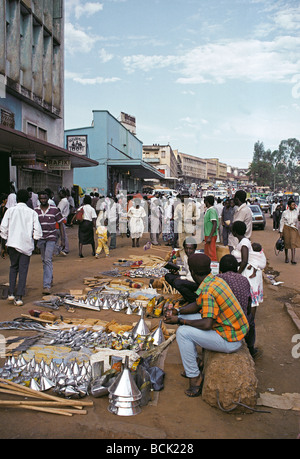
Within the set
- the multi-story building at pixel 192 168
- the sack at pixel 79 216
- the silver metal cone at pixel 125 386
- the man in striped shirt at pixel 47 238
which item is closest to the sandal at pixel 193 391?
the silver metal cone at pixel 125 386

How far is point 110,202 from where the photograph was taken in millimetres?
14391

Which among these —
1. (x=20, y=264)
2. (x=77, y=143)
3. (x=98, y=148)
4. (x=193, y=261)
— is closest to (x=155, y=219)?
(x=20, y=264)

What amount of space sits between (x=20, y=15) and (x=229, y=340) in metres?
16.9

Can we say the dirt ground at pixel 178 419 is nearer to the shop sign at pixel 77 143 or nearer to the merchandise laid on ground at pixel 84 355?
the merchandise laid on ground at pixel 84 355

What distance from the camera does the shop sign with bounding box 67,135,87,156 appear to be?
2748 cm

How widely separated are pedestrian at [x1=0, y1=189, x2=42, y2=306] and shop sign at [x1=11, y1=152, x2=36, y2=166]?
7.77 m

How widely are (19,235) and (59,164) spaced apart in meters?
11.4

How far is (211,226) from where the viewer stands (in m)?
9.78

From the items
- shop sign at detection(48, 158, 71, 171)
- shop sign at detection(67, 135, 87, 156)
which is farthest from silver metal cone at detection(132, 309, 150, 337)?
shop sign at detection(67, 135, 87, 156)

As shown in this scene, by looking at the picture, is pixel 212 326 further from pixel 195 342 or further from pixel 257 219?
pixel 257 219

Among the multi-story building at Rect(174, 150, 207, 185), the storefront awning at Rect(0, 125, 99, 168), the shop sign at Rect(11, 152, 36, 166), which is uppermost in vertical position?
the multi-story building at Rect(174, 150, 207, 185)

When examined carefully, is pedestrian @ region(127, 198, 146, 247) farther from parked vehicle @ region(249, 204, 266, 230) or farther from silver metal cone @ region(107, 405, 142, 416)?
parked vehicle @ region(249, 204, 266, 230)
